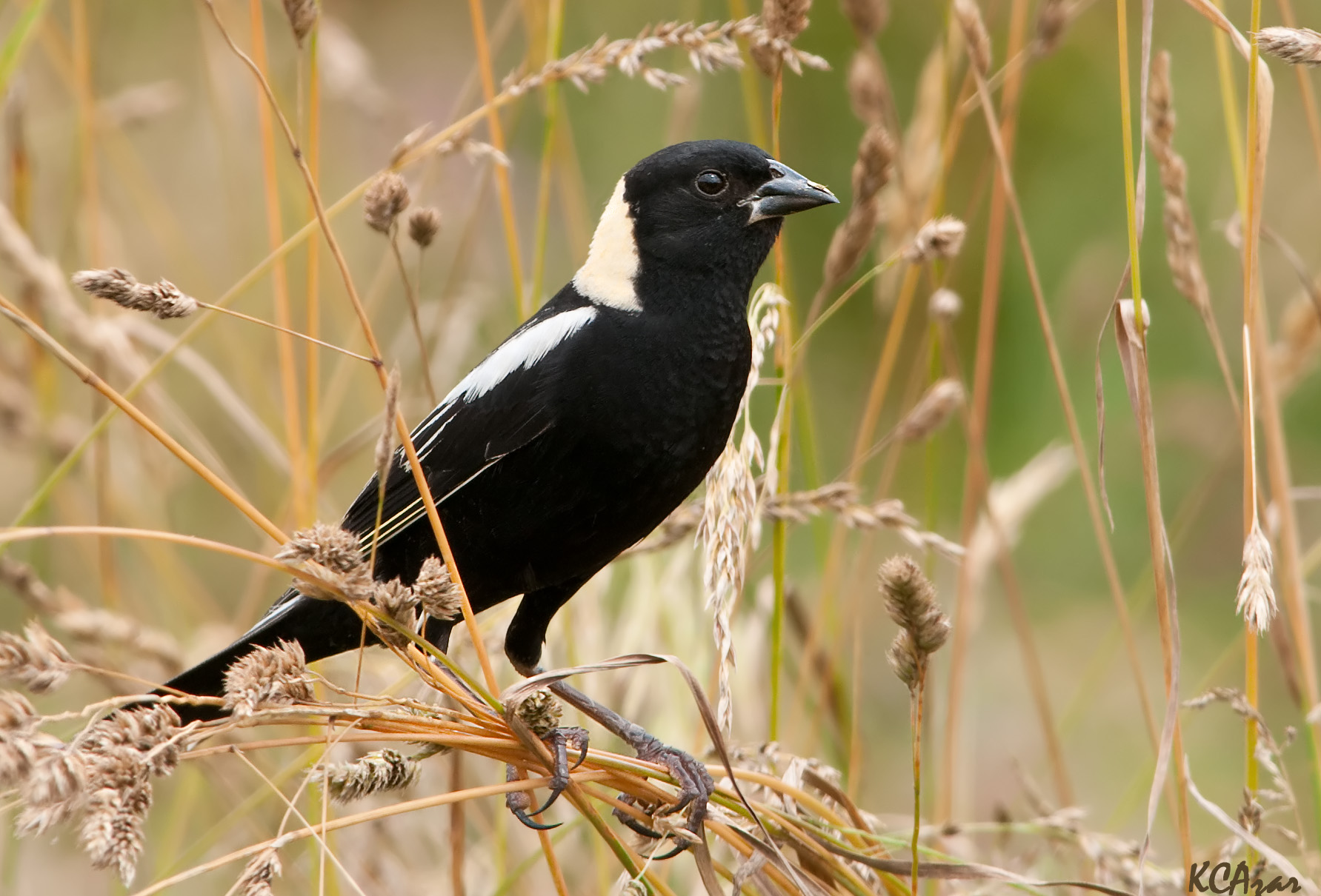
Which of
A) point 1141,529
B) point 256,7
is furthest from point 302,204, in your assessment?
point 1141,529

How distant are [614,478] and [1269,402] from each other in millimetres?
1047

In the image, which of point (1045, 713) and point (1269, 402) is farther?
point (1045, 713)

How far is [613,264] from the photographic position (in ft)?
8.31

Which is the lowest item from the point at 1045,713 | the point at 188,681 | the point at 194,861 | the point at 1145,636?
the point at 1145,636

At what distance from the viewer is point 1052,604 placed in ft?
13.6

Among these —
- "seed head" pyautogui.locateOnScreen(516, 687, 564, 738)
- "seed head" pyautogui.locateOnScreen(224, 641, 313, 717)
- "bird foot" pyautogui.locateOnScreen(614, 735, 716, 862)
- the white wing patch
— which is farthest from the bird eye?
"seed head" pyautogui.locateOnScreen(224, 641, 313, 717)

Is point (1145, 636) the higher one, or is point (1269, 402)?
point (1269, 402)

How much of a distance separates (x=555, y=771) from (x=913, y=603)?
0.56 metres

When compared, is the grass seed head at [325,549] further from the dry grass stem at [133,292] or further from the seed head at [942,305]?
the seed head at [942,305]

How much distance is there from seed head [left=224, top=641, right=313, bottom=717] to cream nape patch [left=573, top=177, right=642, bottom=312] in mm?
1243

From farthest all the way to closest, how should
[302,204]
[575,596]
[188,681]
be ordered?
[302,204]
[575,596]
[188,681]

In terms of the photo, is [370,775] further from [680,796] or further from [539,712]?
[680,796]

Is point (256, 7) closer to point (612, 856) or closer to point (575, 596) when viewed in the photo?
point (575, 596)

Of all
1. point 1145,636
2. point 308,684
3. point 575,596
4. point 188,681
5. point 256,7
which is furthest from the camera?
point 1145,636
